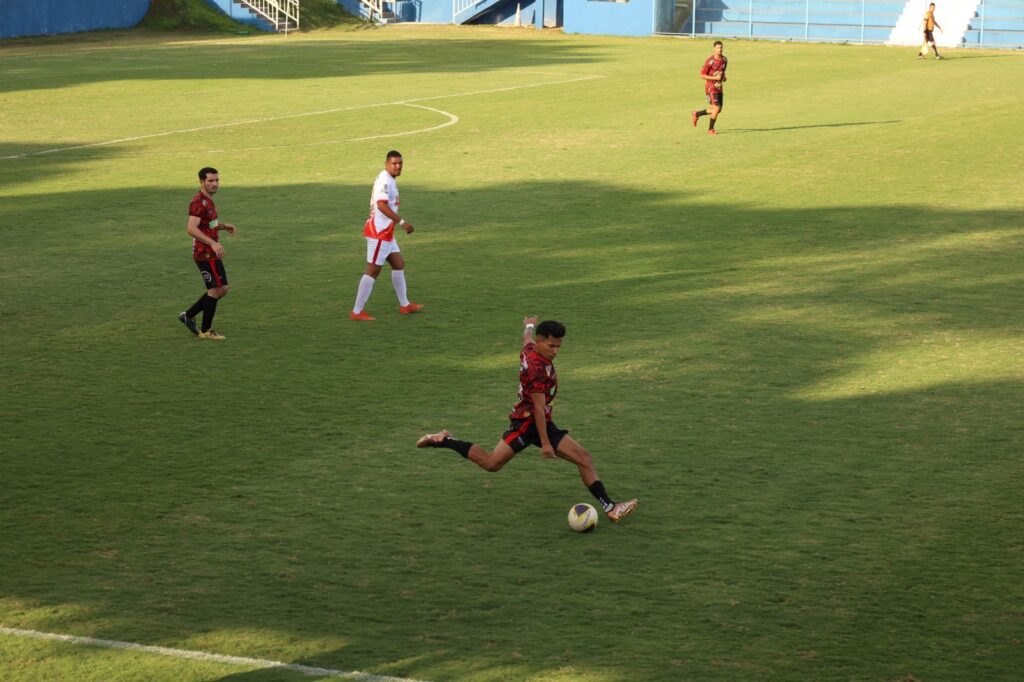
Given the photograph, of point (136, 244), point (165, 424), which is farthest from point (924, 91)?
point (165, 424)

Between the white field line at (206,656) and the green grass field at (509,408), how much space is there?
70mm

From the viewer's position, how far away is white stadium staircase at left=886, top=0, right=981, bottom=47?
61094 millimetres

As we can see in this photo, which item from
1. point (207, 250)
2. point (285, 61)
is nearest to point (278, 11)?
point (285, 61)

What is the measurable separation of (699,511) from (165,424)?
15.9ft

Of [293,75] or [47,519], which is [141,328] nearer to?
[47,519]

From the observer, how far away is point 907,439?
11.8 metres

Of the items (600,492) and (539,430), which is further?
(600,492)

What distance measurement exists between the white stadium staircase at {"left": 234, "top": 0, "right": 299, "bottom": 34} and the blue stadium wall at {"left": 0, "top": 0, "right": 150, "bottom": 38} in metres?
4.87

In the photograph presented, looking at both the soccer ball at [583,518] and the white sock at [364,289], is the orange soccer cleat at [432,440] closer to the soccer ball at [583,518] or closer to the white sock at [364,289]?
the soccer ball at [583,518]

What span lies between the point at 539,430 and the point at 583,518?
703 mm

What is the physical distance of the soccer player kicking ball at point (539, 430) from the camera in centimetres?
973

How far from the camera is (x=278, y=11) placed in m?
63.8

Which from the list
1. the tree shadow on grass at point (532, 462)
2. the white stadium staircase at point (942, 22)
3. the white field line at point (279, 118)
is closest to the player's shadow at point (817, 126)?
the white field line at point (279, 118)

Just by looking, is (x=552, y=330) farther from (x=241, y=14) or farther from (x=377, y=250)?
(x=241, y=14)
